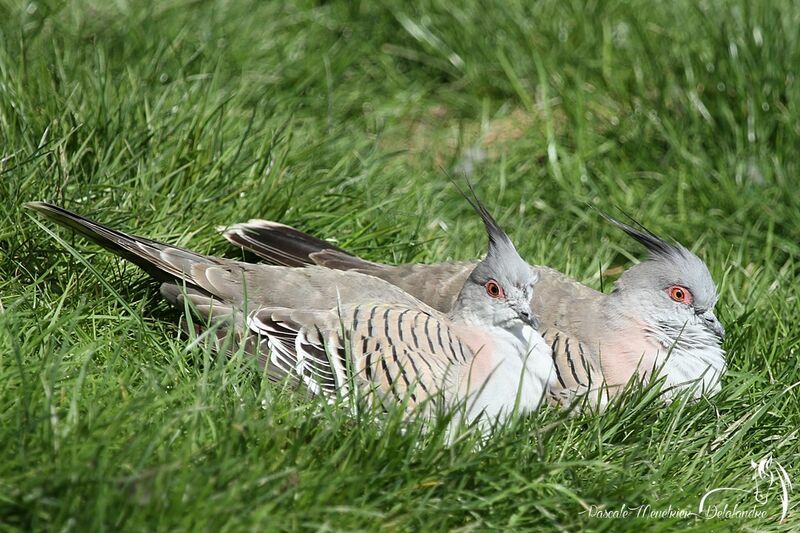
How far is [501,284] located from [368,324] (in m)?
0.59

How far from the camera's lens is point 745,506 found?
3510 mm

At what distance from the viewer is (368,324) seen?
13.3ft

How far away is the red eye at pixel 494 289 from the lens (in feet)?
13.9

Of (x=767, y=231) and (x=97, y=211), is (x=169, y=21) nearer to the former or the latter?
(x=97, y=211)

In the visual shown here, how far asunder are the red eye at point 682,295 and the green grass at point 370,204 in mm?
341

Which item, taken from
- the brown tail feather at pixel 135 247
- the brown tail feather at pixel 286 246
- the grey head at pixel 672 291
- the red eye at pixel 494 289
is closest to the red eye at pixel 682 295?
the grey head at pixel 672 291

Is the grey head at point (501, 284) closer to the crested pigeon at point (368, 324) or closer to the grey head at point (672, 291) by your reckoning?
the crested pigeon at point (368, 324)

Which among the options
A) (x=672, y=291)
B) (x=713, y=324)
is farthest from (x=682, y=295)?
(x=713, y=324)

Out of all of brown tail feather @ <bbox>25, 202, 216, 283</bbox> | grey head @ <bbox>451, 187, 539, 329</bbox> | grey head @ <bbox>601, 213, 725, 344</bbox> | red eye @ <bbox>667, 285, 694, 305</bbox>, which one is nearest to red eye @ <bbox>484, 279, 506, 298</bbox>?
grey head @ <bbox>451, 187, 539, 329</bbox>

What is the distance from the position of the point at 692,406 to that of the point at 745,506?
1.61 ft

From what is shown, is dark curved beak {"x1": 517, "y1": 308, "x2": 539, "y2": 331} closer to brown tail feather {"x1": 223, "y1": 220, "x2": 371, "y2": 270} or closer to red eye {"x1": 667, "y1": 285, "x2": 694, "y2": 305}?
red eye {"x1": 667, "y1": 285, "x2": 694, "y2": 305}

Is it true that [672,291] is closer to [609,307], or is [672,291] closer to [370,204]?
[609,307]

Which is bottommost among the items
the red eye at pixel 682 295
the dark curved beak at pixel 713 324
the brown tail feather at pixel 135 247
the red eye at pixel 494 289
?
the dark curved beak at pixel 713 324

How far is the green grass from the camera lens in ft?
9.82
